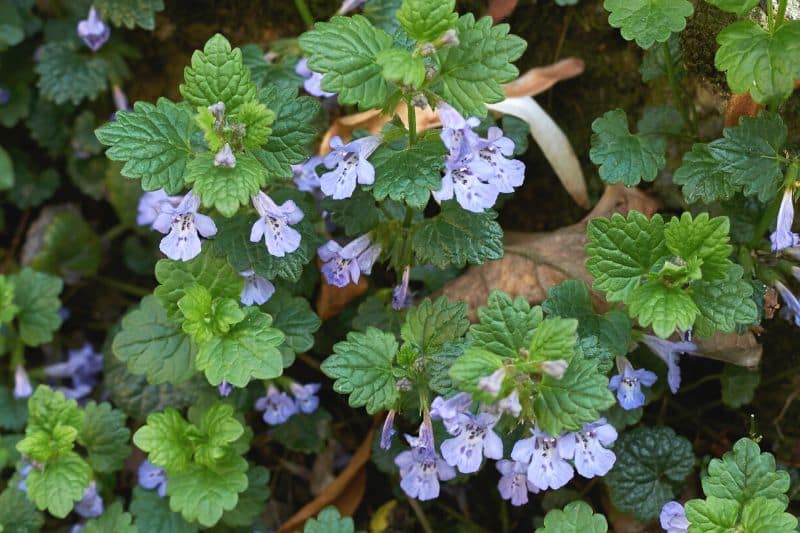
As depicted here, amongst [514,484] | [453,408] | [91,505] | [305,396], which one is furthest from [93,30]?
[514,484]

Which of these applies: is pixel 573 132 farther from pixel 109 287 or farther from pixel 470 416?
pixel 109 287

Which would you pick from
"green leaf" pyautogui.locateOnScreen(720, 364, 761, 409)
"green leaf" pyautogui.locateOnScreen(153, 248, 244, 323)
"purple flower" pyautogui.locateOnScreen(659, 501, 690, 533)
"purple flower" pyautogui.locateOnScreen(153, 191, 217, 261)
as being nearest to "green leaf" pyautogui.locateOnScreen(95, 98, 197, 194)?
"purple flower" pyautogui.locateOnScreen(153, 191, 217, 261)

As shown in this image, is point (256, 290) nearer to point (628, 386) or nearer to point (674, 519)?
point (628, 386)

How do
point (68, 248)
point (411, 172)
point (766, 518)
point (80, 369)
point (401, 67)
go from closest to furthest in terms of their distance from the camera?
1. point (401, 67)
2. point (766, 518)
3. point (411, 172)
4. point (80, 369)
5. point (68, 248)

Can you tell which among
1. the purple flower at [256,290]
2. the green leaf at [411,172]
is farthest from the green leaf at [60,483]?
the green leaf at [411,172]

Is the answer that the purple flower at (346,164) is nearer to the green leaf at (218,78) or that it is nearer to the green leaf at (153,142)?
the green leaf at (218,78)

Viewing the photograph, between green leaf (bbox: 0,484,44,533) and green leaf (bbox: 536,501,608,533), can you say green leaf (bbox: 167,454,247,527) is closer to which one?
green leaf (bbox: 0,484,44,533)
